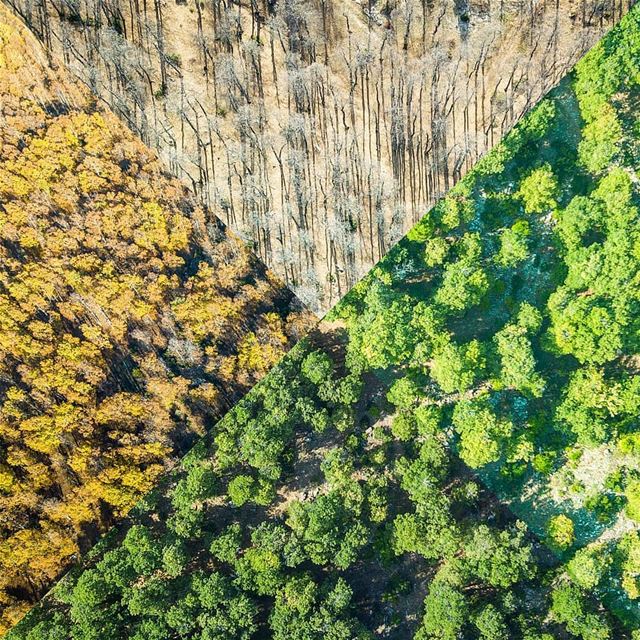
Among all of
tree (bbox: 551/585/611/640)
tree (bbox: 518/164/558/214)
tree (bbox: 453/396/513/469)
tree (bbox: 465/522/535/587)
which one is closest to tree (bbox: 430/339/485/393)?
tree (bbox: 453/396/513/469)

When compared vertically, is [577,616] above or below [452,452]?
below

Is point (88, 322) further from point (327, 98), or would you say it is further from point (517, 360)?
point (517, 360)

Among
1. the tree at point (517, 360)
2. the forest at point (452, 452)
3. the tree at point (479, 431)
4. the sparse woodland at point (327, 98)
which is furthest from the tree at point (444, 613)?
the sparse woodland at point (327, 98)

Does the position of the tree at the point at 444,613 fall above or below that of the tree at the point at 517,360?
below

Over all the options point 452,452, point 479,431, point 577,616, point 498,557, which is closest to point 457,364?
point 479,431

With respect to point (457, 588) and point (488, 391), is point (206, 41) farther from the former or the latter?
point (457, 588)

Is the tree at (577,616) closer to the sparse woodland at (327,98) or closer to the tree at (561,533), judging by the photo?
the tree at (561,533)

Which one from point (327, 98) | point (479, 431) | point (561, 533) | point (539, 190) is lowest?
point (561, 533)
